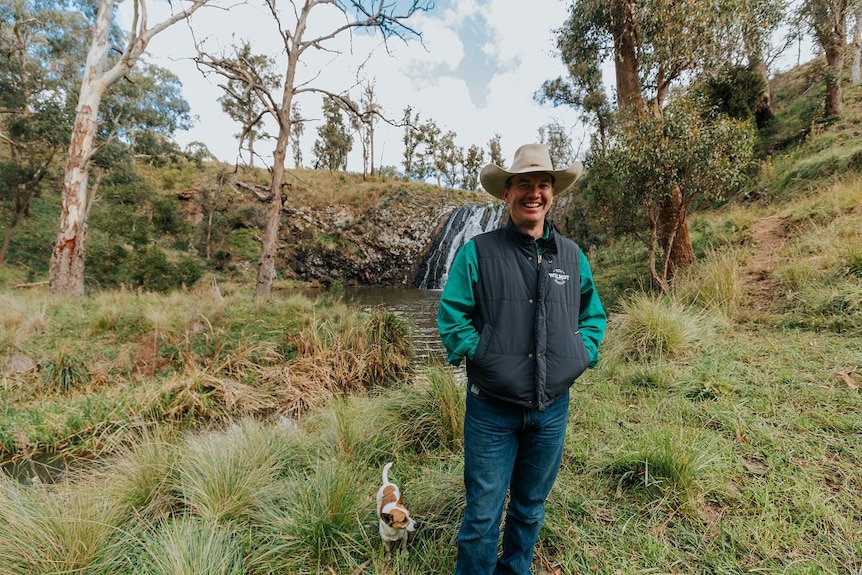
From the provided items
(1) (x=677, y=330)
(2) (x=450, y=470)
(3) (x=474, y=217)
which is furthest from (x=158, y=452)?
(3) (x=474, y=217)

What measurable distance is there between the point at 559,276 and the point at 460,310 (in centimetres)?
48

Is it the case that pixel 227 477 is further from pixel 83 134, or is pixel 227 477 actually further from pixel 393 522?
pixel 83 134

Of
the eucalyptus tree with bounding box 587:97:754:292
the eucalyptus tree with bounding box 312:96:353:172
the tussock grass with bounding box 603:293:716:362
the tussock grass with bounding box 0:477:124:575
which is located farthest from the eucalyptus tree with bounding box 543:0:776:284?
the eucalyptus tree with bounding box 312:96:353:172

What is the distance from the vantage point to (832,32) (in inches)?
423

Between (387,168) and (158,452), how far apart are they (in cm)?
4128

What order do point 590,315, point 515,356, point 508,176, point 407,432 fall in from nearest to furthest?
point 515,356 → point 508,176 → point 590,315 → point 407,432

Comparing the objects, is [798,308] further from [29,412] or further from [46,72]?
[46,72]

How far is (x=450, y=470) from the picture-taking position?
108 inches

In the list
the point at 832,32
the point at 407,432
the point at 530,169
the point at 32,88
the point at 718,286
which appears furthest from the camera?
the point at 32,88

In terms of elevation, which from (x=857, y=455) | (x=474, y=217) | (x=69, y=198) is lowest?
(x=857, y=455)

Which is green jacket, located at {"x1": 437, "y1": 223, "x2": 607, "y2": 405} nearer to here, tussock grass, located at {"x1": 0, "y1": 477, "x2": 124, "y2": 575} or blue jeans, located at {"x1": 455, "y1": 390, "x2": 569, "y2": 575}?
blue jeans, located at {"x1": 455, "y1": 390, "x2": 569, "y2": 575}

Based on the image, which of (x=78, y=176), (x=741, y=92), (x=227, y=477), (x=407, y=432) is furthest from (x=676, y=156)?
(x=78, y=176)

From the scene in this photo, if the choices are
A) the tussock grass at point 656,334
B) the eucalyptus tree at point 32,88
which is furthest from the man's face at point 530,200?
the eucalyptus tree at point 32,88

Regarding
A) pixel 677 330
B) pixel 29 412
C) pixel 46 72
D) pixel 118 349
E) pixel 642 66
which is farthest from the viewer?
pixel 46 72
